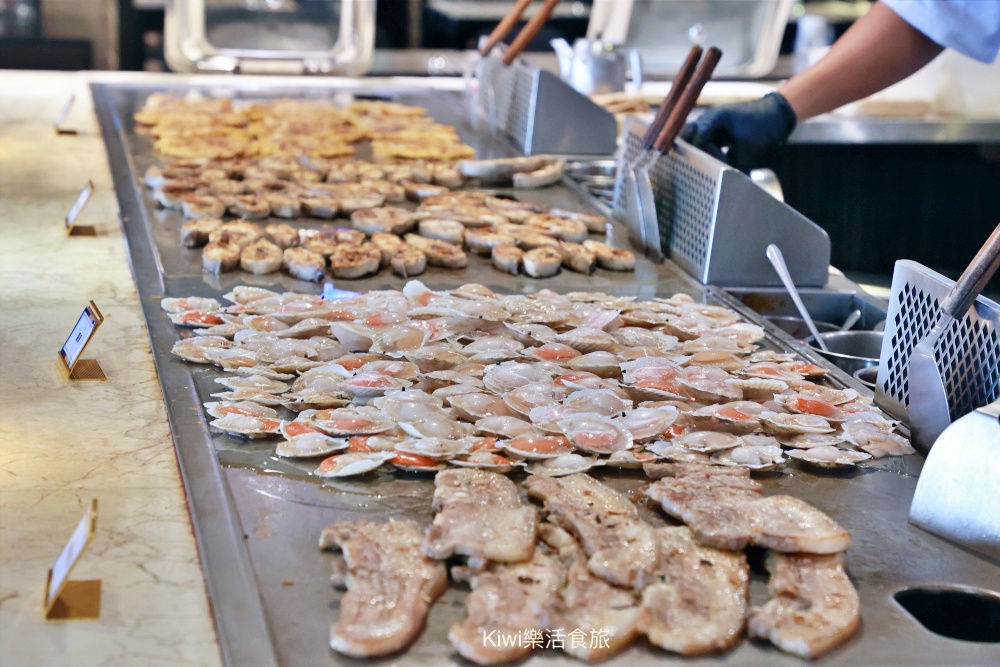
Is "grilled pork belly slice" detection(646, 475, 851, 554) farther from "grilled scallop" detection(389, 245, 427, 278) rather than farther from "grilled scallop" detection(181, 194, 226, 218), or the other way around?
"grilled scallop" detection(181, 194, 226, 218)

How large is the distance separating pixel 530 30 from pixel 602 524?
2.78 m

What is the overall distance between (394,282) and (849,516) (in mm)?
1216

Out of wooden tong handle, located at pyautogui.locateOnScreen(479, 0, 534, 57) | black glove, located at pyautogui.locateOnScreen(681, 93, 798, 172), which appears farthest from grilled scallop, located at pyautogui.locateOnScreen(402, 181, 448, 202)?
wooden tong handle, located at pyautogui.locateOnScreen(479, 0, 534, 57)

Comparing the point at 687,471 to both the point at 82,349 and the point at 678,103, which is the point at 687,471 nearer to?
the point at 82,349

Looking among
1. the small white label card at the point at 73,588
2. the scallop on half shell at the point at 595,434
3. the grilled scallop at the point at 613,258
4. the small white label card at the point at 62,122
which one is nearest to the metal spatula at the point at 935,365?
the scallop on half shell at the point at 595,434

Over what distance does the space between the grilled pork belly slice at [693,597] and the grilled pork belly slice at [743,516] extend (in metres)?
0.02

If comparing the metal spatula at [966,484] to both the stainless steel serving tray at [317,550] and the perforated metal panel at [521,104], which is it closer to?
the stainless steel serving tray at [317,550]

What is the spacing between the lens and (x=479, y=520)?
1.27 m

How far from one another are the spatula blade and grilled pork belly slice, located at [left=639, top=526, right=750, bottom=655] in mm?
493

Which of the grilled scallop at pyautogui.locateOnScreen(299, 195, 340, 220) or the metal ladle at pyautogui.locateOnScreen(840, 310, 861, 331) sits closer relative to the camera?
the metal ladle at pyautogui.locateOnScreen(840, 310, 861, 331)

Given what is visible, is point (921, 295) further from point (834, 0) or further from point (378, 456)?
point (834, 0)

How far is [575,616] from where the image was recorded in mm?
1134

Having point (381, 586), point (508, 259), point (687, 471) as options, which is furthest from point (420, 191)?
point (381, 586)

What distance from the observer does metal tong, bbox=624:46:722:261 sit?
250 centimetres
